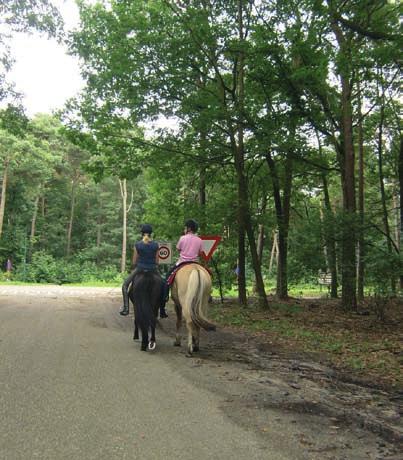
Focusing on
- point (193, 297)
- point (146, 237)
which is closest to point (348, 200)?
point (146, 237)

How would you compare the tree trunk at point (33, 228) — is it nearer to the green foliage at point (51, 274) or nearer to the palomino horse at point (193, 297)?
the green foliage at point (51, 274)

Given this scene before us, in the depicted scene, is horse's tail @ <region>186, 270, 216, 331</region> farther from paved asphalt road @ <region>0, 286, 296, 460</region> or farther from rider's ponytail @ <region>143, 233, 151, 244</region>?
rider's ponytail @ <region>143, 233, 151, 244</region>

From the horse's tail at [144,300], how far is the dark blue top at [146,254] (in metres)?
0.14

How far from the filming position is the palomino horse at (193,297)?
7.58 metres

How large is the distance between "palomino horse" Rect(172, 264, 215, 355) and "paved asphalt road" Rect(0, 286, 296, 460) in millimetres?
471

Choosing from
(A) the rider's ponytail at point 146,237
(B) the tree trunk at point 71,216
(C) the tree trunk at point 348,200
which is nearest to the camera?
(A) the rider's ponytail at point 146,237

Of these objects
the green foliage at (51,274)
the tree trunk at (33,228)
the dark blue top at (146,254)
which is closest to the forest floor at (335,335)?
the dark blue top at (146,254)

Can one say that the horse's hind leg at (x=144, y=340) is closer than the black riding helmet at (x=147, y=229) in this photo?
Yes

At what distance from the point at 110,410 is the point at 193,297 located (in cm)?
321

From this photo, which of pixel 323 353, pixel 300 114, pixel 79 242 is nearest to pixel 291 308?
pixel 300 114

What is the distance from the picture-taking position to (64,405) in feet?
15.3

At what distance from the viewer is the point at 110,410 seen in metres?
4.55

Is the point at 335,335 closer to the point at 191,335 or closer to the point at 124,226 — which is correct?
the point at 191,335

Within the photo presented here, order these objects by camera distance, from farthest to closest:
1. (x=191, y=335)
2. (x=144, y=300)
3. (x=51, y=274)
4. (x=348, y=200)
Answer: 1. (x=51, y=274)
2. (x=348, y=200)
3. (x=144, y=300)
4. (x=191, y=335)
